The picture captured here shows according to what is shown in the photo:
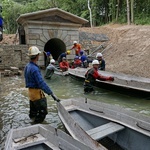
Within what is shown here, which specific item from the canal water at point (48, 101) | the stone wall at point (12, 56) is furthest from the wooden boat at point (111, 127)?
the stone wall at point (12, 56)

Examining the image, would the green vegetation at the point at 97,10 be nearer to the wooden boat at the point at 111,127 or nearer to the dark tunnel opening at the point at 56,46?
the dark tunnel opening at the point at 56,46

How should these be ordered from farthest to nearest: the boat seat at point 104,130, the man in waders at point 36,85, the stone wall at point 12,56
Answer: the stone wall at point 12,56 < the man in waders at point 36,85 < the boat seat at point 104,130

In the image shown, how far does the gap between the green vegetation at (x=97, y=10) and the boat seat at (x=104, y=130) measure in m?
19.2

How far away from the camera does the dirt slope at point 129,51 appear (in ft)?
42.4

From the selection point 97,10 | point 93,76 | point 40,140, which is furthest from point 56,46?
point 40,140

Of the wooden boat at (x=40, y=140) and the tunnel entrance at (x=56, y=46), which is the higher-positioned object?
the tunnel entrance at (x=56, y=46)

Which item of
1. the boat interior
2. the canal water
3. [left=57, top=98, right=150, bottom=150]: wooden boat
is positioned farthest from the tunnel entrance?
the boat interior

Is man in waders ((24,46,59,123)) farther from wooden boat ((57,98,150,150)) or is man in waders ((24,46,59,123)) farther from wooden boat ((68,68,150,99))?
wooden boat ((68,68,150,99))

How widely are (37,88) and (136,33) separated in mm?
14955

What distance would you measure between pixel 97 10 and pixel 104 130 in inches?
1052

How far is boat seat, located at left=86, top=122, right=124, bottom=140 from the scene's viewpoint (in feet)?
12.8

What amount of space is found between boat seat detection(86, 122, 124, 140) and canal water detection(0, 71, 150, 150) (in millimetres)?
1604

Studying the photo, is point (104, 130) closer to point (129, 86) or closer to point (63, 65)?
point (129, 86)

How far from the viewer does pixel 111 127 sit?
4.21 metres
